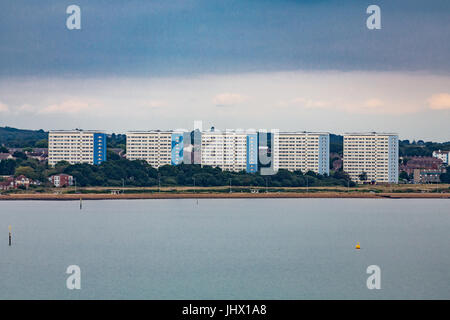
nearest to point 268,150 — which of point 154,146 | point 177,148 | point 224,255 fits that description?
point 177,148

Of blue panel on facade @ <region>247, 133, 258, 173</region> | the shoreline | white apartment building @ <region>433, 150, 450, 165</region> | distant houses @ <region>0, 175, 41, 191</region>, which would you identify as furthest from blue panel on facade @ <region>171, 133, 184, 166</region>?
white apartment building @ <region>433, 150, 450, 165</region>

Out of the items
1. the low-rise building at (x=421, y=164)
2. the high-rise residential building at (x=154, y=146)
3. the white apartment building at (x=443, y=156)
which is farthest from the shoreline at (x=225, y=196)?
the white apartment building at (x=443, y=156)
